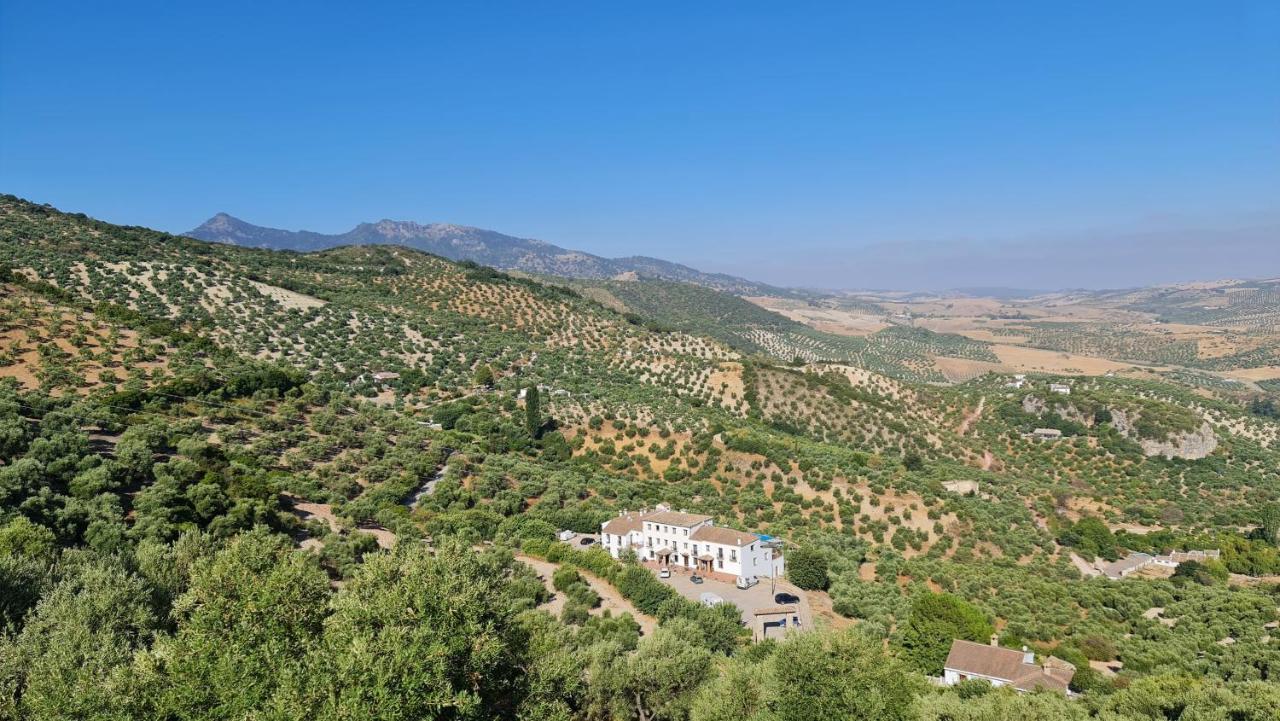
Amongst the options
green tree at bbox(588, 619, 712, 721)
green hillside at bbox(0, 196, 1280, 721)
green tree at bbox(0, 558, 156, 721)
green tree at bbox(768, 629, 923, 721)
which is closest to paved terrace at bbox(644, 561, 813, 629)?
green hillside at bbox(0, 196, 1280, 721)

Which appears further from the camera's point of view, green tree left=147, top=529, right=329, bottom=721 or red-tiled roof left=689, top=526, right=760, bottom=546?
red-tiled roof left=689, top=526, right=760, bottom=546

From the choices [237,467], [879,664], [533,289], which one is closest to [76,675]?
[879,664]

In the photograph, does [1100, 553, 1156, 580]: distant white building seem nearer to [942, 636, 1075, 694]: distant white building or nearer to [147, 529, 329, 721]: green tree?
[942, 636, 1075, 694]: distant white building

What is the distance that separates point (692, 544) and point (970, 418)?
162 ft

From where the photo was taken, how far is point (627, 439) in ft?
164

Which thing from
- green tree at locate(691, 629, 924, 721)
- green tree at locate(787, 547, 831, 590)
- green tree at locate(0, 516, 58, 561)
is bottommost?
green tree at locate(787, 547, 831, 590)

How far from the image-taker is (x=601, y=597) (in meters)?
27.4

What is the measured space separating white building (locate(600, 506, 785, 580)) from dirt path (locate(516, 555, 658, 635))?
14.1 feet

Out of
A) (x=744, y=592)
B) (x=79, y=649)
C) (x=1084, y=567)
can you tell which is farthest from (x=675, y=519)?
(x=1084, y=567)

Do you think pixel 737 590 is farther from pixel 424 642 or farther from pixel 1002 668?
pixel 424 642

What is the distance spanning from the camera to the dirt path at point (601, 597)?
25.5 m

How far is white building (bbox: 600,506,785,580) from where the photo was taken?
3173 cm

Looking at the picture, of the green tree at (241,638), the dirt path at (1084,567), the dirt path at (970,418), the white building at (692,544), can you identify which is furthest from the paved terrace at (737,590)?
the dirt path at (970,418)

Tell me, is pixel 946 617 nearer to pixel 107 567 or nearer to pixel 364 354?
pixel 107 567
